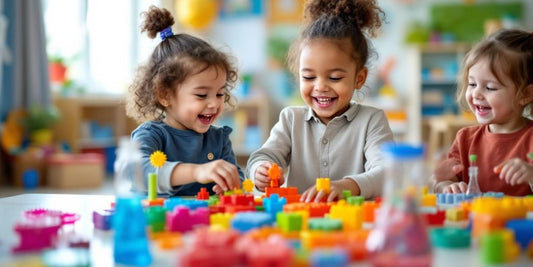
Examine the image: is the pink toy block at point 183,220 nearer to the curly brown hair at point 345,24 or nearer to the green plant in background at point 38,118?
the curly brown hair at point 345,24

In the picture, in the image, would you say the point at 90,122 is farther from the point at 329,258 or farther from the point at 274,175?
the point at 329,258

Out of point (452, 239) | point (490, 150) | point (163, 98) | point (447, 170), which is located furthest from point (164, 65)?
point (452, 239)

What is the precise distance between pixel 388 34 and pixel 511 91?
606cm

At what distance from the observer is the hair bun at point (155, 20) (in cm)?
180

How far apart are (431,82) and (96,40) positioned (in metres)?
3.84

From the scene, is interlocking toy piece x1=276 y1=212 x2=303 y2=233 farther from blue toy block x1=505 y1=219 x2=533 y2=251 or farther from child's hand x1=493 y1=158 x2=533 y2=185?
child's hand x1=493 y1=158 x2=533 y2=185

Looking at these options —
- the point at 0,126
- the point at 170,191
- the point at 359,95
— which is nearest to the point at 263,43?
the point at 0,126

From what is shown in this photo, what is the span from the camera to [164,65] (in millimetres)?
1757

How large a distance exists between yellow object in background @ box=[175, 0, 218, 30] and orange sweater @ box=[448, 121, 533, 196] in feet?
19.0

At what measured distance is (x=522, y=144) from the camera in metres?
Answer: 1.67

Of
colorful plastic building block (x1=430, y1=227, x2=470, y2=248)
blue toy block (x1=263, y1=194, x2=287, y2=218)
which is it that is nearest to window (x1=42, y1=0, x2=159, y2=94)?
blue toy block (x1=263, y1=194, x2=287, y2=218)

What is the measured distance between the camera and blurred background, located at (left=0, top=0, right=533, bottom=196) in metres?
5.21

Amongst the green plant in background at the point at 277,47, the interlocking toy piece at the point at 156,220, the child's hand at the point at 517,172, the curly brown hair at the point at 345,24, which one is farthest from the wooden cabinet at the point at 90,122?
the interlocking toy piece at the point at 156,220

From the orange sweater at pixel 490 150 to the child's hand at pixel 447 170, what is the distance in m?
0.04
